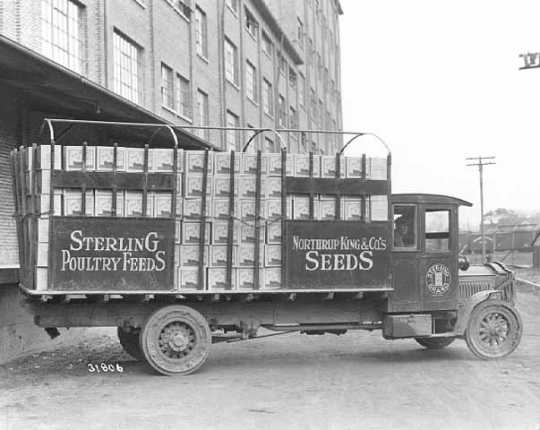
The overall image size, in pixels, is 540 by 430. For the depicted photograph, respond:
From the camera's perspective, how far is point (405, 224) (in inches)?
378

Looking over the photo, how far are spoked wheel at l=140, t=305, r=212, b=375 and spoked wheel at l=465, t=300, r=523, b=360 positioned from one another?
399 cm

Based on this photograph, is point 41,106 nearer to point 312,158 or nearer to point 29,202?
point 29,202

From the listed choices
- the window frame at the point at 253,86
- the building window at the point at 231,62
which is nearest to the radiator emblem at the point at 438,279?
the building window at the point at 231,62

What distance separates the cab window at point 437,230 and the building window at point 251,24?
2529 centimetres

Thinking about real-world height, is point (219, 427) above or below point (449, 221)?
below

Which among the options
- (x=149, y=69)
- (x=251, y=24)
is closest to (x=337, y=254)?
(x=149, y=69)

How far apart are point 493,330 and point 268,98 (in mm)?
29283

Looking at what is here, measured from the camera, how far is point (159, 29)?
2136 centimetres

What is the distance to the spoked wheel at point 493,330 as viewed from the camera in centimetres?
959

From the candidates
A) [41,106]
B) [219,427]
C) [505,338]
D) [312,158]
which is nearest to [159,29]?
[41,106]

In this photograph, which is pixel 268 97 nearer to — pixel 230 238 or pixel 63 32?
pixel 63 32

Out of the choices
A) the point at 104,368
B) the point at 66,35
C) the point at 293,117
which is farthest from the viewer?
the point at 293,117

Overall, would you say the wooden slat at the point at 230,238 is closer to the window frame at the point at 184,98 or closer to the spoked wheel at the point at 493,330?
the spoked wheel at the point at 493,330

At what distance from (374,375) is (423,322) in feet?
4.55
